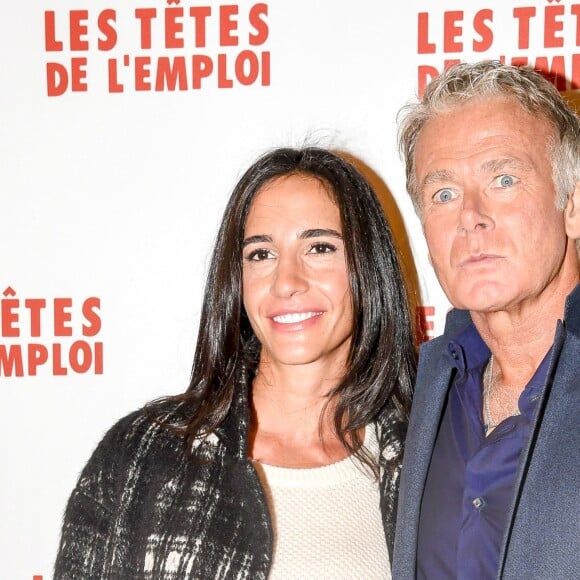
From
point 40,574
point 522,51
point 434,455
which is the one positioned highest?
point 522,51

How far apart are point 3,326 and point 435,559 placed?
1540mm

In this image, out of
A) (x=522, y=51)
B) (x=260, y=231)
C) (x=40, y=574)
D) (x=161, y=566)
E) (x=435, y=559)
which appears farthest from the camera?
(x=40, y=574)

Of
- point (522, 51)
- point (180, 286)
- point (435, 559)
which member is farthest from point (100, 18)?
point (435, 559)

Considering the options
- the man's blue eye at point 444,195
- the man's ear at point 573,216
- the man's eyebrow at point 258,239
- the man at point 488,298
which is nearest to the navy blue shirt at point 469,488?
the man at point 488,298

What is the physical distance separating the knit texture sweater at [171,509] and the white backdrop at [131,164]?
1.69ft

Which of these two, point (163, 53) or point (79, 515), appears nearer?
point (79, 515)

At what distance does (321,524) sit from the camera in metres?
2.06

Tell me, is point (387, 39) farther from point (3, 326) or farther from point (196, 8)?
point (3, 326)

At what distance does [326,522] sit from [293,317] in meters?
0.50

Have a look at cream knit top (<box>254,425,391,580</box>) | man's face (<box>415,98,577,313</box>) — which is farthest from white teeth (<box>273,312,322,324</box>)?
man's face (<box>415,98,577,313</box>)

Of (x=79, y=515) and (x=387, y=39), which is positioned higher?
(x=387, y=39)

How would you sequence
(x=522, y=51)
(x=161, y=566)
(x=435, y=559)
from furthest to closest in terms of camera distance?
(x=522, y=51) → (x=161, y=566) → (x=435, y=559)

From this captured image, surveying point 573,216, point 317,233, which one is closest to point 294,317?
point 317,233

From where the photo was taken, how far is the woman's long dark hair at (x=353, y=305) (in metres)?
2.26
